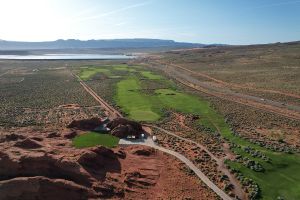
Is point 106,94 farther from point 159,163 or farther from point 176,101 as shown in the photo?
point 159,163

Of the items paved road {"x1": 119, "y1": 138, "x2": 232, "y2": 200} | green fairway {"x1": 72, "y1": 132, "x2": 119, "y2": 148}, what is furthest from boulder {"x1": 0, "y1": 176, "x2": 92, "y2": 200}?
paved road {"x1": 119, "y1": 138, "x2": 232, "y2": 200}

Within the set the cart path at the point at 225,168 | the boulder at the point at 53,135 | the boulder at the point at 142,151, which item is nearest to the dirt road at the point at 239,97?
the cart path at the point at 225,168

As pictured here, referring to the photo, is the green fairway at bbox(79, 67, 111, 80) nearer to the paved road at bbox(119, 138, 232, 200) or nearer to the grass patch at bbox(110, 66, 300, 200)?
the grass patch at bbox(110, 66, 300, 200)

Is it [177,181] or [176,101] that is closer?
[177,181]

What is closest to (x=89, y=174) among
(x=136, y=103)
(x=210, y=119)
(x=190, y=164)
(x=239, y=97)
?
(x=190, y=164)

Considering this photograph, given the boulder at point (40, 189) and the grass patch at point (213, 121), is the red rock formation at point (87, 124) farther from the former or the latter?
the boulder at point (40, 189)

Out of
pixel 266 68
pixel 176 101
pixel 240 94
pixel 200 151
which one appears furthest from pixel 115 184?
pixel 266 68
